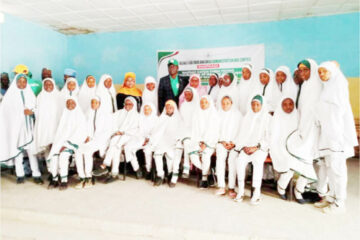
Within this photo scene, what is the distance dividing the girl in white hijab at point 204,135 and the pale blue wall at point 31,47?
3.68 meters

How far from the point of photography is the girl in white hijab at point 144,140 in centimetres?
375

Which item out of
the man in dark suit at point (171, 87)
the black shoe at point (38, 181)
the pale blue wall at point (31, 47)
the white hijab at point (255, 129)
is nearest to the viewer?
the white hijab at point (255, 129)

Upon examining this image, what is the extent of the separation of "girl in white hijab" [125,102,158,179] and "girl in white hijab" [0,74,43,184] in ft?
4.47

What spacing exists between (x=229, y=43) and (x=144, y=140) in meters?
2.96

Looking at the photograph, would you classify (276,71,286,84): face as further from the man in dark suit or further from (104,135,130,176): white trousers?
(104,135,130,176): white trousers

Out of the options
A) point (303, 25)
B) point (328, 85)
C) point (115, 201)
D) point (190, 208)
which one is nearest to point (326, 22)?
point (303, 25)

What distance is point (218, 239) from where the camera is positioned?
7.84ft

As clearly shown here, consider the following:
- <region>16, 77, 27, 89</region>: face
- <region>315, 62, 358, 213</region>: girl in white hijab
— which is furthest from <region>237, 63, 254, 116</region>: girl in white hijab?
<region>16, 77, 27, 89</region>: face

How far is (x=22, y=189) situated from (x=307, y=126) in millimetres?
3731

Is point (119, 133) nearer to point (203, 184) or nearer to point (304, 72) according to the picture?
point (203, 184)

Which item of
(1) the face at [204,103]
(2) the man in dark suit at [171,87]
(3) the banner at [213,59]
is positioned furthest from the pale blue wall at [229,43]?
(1) the face at [204,103]

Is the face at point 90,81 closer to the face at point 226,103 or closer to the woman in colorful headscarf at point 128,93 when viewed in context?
the woman in colorful headscarf at point 128,93

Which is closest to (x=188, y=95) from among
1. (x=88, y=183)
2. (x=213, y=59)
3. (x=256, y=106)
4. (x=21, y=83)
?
(x=256, y=106)

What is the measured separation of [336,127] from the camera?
2686 millimetres
